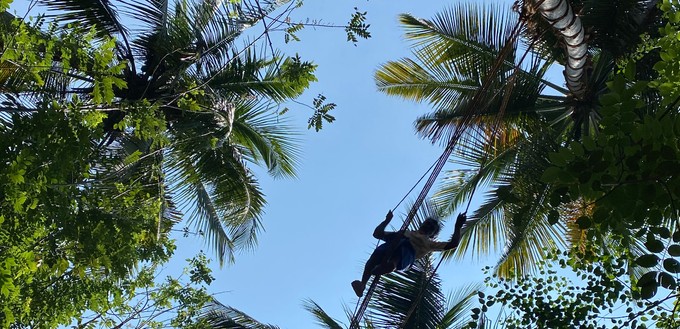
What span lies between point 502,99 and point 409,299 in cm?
302

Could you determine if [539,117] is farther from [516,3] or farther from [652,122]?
[652,122]

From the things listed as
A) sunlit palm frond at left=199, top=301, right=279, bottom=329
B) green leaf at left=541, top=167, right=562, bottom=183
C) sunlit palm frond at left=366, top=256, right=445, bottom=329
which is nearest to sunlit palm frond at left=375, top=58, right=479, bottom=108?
sunlit palm frond at left=366, top=256, right=445, bottom=329

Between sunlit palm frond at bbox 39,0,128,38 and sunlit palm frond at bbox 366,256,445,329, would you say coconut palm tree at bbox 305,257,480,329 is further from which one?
sunlit palm frond at bbox 39,0,128,38

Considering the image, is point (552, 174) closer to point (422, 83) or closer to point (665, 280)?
point (665, 280)

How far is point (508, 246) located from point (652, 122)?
6.83 meters

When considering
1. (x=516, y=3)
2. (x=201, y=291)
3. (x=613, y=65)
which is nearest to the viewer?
(x=516, y=3)

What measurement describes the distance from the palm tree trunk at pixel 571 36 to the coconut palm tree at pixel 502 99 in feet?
0.45

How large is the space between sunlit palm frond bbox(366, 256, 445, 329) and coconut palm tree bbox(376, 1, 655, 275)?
1.58 metres

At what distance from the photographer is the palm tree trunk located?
248 inches

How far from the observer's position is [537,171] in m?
8.12

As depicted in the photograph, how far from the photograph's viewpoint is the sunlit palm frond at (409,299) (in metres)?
7.81

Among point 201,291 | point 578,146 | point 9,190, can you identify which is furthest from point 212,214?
point 578,146

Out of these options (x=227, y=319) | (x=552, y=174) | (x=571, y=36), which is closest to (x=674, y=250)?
(x=552, y=174)

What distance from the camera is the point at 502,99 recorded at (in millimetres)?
9258
